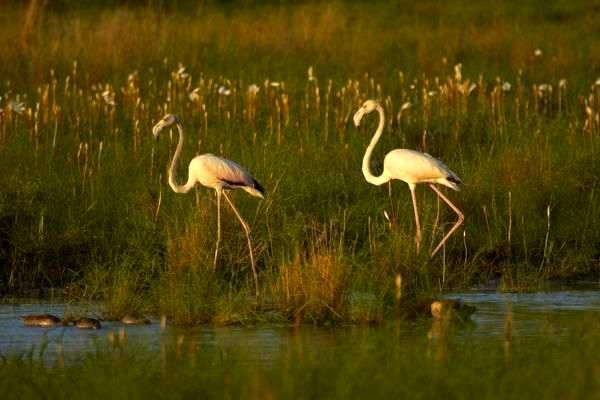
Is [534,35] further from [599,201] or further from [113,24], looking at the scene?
[599,201]

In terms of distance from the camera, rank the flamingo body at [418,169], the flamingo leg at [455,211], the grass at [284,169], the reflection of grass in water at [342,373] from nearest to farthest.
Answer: the reflection of grass in water at [342,373], the grass at [284,169], the flamingo leg at [455,211], the flamingo body at [418,169]

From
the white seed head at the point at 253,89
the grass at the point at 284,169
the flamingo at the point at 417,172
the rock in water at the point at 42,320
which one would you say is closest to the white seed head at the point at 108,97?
the grass at the point at 284,169

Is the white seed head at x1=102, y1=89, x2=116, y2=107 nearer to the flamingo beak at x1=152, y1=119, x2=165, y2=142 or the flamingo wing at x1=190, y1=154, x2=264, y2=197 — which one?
the flamingo beak at x1=152, y1=119, x2=165, y2=142

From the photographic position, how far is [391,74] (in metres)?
17.7

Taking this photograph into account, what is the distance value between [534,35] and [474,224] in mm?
8864

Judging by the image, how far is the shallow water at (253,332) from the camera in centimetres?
814

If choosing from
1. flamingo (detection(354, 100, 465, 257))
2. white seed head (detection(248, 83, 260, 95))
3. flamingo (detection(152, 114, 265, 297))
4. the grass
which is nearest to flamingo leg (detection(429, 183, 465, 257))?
flamingo (detection(354, 100, 465, 257))

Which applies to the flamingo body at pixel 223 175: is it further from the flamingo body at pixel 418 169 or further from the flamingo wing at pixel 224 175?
the flamingo body at pixel 418 169

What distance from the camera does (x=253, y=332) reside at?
8.76 metres

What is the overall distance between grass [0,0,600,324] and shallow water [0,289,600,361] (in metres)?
0.26

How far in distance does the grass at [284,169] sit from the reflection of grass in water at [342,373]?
6.29ft

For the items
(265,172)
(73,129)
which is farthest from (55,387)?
(73,129)

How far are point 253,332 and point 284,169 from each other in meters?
3.53

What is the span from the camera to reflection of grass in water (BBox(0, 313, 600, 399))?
5.86 metres
